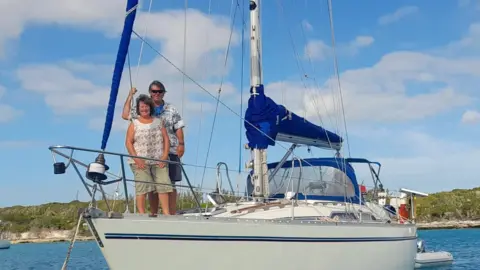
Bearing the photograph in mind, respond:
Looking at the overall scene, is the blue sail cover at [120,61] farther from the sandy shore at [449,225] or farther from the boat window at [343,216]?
the sandy shore at [449,225]

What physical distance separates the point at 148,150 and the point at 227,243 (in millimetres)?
1837

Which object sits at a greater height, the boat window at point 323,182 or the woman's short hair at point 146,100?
the woman's short hair at point 146,100

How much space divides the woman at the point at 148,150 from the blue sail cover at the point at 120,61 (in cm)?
36

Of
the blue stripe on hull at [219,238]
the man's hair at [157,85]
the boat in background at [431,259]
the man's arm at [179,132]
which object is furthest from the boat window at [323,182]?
the boat in background at [431,259]

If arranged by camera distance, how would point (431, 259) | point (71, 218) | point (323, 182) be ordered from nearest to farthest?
point (323, 182), point (431, 259), point (71, 218)

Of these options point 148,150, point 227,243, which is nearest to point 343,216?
point 227,243

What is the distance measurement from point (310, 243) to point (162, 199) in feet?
8.20

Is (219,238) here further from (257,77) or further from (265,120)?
(257,77)

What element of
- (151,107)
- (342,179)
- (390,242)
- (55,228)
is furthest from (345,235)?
(55,228)

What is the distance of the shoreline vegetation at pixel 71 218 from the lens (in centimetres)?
7844

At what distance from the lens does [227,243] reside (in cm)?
816

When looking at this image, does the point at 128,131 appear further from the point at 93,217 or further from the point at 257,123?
the point at 257,123

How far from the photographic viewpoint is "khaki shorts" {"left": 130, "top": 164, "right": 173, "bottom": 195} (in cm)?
861

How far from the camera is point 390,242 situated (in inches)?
447
